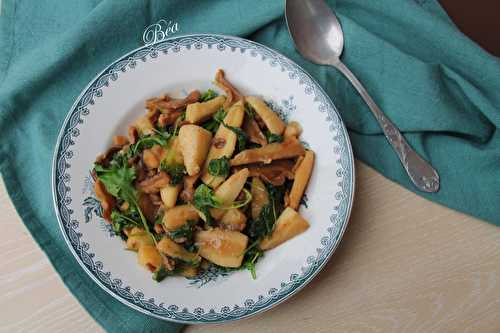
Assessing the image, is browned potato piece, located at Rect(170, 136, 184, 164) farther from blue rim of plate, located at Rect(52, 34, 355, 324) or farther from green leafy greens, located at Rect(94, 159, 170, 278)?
blue rim of plate, located at Rect(52, 34, 355, 324)

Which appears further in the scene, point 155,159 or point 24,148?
point 24,148

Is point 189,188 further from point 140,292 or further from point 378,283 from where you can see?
point 378,283

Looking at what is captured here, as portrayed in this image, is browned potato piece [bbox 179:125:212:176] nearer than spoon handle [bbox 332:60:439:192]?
Yes

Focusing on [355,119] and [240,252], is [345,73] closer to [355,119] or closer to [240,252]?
[355,119]

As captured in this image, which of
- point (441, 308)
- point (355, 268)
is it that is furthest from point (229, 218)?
point (441, 308)

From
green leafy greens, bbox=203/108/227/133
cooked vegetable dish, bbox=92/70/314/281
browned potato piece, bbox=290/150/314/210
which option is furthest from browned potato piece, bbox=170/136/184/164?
browned potato piece, bbox=290/150/314/210

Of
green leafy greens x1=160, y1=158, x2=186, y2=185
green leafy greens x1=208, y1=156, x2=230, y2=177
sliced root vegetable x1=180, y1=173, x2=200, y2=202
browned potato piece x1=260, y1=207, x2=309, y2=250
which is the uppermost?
green leafy greens x1=208, y1=156, x2=230, y2=177
